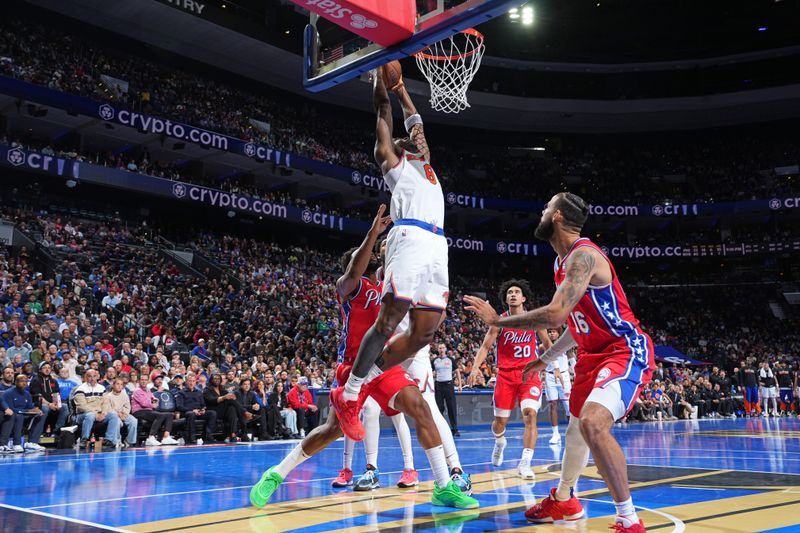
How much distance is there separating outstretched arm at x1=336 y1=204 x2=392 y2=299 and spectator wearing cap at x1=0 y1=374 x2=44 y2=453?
7.96 meters

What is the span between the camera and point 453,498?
5.60 meters

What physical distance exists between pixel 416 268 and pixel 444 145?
38499mm

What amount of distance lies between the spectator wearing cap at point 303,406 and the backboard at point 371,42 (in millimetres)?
9279

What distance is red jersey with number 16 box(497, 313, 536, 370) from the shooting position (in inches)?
361

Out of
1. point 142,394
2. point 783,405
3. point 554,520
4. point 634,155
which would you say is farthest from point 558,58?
point 554,520

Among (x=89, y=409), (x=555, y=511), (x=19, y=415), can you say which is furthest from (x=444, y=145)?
(x=555, y=511)

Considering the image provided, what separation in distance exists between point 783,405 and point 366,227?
19529mm

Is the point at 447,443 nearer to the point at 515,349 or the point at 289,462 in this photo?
the point at 289,462

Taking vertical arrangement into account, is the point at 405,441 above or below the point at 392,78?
below

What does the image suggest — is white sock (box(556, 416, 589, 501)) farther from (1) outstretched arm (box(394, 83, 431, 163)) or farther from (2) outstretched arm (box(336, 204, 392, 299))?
(1) outstretched arm (box(394, 83, 431, 163))

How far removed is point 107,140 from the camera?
100 feet

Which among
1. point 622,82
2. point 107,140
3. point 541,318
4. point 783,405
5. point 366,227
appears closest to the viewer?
point 541,318

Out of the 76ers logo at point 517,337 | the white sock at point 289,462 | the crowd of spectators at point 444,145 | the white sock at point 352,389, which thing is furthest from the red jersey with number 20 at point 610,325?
the crowd of spectators at point 444,145

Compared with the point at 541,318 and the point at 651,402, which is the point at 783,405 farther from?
the point at 541,318
